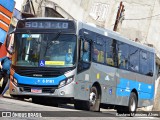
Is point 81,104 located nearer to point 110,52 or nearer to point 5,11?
point 110,52

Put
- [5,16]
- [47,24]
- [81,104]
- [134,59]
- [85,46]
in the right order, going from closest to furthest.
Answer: [85,46], [47,24], [81,104], [134,59], [5,16]

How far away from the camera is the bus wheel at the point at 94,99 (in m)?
17.9

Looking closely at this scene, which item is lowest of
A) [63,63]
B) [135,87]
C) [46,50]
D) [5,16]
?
[135,87]

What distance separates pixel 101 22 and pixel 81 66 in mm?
28388

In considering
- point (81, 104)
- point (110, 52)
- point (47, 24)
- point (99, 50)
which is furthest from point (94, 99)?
point (47, 24)

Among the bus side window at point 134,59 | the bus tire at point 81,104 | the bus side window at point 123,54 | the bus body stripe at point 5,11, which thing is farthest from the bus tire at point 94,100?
the bus body stripe at point 5,11

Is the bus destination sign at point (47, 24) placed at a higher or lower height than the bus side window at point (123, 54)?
higher

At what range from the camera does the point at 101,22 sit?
45125 millimetres

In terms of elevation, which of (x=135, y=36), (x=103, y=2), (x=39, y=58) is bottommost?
(x=39, y=58)

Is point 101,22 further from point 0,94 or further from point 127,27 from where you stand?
point 0,94

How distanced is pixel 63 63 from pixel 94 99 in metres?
2.22

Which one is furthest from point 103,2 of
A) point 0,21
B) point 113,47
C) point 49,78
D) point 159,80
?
point 49,78

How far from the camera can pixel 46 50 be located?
55.6ft

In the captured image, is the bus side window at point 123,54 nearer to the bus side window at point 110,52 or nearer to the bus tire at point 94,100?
the bus side window at point 110,52
